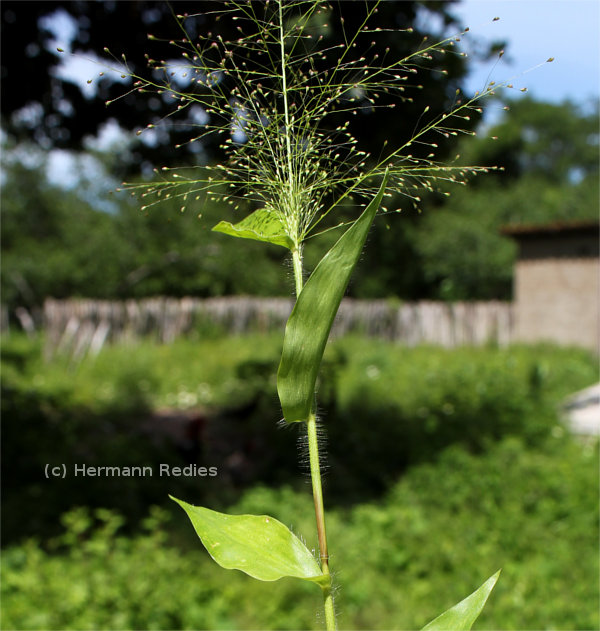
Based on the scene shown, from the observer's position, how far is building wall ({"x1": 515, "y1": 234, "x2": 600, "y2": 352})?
37.4 ft

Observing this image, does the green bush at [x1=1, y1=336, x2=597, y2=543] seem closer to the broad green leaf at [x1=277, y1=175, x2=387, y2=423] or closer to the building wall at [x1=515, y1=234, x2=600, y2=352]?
the building wall at [x1=515, y1=234, x2=600, y2=352]

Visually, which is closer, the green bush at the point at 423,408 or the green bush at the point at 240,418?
the green bush at the point at 240,418

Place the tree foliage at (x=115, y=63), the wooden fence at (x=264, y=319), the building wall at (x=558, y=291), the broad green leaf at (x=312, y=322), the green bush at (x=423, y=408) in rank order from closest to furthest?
the broad green leaf at (x=312, y=322) < the tree foliage at (x=115, y=63) < the green bush at (x=423, y=408) < the building wall at (x=558, y=291) < the wooden fence at (x=264, y=319)

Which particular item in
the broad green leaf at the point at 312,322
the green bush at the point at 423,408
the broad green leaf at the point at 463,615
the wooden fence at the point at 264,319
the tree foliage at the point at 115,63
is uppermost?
the tree foliage at the point at 115,63

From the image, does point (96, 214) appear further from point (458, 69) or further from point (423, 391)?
point (458, 69)

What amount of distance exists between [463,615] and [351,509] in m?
4.45

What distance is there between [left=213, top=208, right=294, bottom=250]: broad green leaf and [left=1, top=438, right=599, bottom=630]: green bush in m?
2.12

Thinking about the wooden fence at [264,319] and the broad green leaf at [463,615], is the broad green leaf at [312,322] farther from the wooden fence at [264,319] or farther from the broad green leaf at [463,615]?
the wooden fence at [264,319]

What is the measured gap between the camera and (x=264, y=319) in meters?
13.2

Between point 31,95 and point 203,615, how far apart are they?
13.9 feet

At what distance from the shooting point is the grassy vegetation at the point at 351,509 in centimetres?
331

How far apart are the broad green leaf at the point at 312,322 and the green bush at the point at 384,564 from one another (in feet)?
6.98

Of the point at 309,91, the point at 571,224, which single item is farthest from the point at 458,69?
the point at 571,224

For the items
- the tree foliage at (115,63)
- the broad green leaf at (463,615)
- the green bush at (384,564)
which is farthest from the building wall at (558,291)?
the broad green leaf at (463,615)
